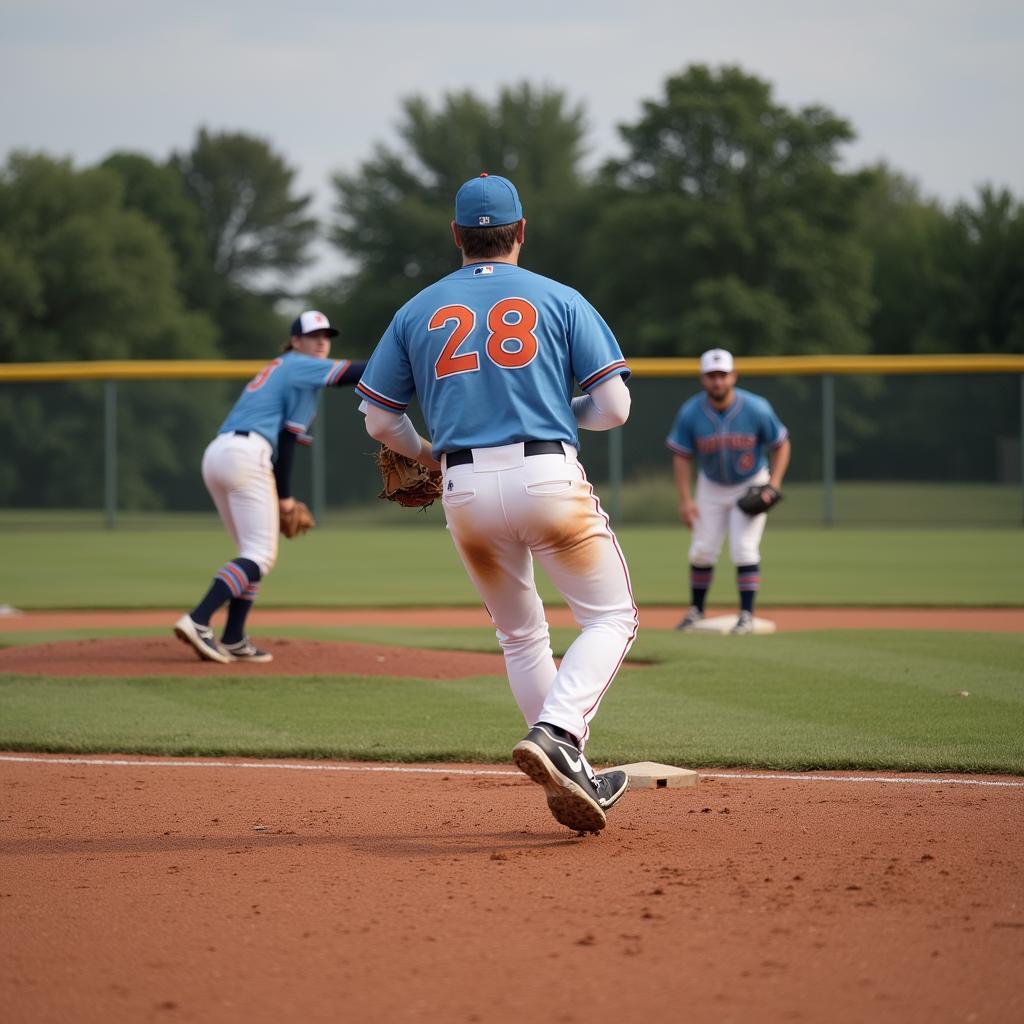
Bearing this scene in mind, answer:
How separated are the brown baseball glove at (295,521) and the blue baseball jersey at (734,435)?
325cm

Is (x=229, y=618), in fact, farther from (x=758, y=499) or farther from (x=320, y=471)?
(x=320, y=471)

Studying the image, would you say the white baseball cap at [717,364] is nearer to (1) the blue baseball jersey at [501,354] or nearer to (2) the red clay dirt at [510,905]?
(2) the red clay dirt at [510,905]

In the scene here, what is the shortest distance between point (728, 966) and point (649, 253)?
159 feet

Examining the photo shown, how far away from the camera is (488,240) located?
4441mm

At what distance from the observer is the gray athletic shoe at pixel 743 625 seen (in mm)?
10344

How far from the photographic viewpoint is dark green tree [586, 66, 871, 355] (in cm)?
5012

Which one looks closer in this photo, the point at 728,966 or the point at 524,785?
the point at 728,966

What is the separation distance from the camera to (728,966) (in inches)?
123

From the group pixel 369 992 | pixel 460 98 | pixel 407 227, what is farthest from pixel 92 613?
pixel 460 98

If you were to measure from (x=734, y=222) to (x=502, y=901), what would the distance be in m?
48.5

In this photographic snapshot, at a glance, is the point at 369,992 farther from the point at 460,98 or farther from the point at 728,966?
the point at 460,98

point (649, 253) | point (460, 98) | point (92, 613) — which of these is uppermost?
point (460, 98)

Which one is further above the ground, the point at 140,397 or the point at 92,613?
the point at 140,397

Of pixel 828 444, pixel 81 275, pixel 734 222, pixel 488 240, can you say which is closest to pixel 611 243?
pixel 734 222
